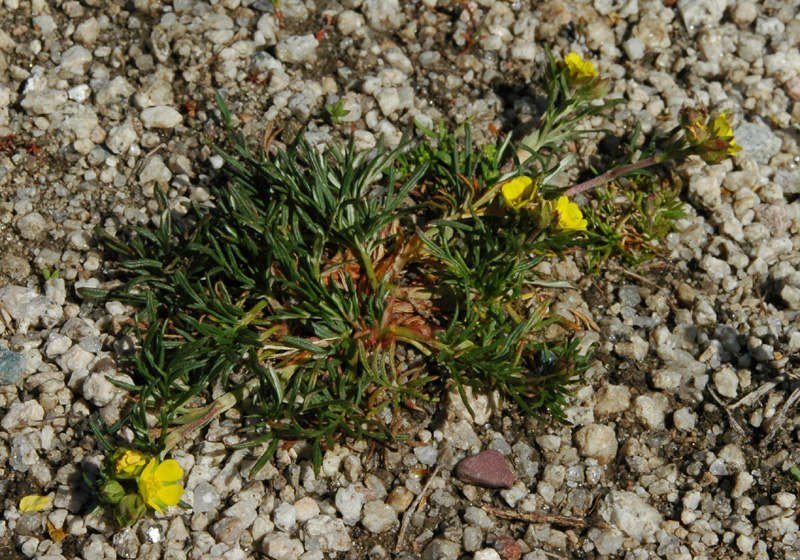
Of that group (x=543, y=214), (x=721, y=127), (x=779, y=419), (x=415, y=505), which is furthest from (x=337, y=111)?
(x=779, y=419)

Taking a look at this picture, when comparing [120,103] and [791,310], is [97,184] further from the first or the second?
[791,310]

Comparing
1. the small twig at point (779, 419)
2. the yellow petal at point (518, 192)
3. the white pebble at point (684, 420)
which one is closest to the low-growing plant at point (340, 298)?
the yellow petal at point (518, 192)

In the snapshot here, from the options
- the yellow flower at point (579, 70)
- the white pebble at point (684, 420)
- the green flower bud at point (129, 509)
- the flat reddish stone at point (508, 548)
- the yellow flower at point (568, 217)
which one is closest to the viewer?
the green flower bud at point (129, 509)

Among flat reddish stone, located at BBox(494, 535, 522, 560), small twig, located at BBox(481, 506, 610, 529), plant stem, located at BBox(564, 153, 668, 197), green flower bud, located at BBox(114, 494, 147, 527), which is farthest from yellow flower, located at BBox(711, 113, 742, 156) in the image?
green flower bud, located at BBox(114, 494, 147, 527)

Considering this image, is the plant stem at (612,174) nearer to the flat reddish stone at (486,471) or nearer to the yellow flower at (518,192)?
the yellow flower at (518,192)

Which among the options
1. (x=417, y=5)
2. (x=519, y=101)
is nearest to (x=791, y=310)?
(x=519, y=101)
